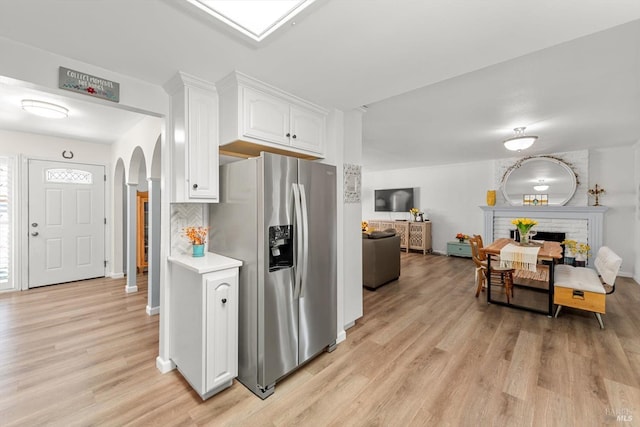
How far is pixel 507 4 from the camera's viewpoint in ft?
4.17

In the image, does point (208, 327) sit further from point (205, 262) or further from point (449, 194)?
point (449, 194)

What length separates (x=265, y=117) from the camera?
7.03ft

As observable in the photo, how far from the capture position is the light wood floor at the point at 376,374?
5.72ft

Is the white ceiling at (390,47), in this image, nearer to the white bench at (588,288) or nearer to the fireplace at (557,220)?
the white bench at (588,288)

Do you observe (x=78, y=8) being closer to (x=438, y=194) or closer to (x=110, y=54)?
(x=110, y=54)

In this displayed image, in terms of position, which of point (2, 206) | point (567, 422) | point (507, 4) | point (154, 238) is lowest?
point (567, 422)

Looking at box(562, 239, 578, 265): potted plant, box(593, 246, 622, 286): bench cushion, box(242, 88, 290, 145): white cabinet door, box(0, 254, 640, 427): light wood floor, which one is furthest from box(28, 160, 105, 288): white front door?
box(562, 239, 578, 265): potted plant

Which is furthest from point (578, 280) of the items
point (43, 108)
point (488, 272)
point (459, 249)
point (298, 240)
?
point (43, 108)

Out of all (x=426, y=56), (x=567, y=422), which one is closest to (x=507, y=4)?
(x=426, y=56)

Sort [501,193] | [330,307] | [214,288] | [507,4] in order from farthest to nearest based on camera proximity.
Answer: [501,193] → [330,307] → [214,288] → [507,4]

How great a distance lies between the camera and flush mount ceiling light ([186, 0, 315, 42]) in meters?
1.26

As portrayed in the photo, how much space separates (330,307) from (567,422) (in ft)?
5.59

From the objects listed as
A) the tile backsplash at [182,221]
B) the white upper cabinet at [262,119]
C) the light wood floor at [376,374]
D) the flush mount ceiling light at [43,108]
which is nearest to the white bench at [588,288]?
the light wood floor at [376,374]

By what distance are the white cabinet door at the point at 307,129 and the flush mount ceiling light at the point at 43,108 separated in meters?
2.81
